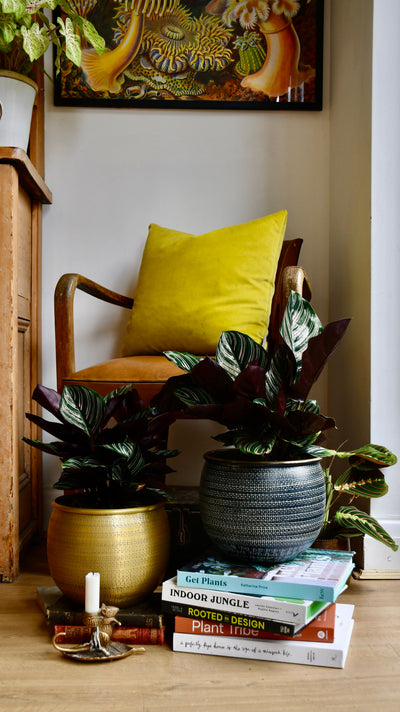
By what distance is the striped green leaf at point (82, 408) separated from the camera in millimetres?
1084

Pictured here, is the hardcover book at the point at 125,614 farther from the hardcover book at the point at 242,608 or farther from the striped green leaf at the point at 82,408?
the striped green leaf at the point at 82,408

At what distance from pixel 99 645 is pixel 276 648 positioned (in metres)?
0.28

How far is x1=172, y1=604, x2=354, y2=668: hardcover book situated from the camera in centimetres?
96

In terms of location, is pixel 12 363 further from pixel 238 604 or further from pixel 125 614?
pixel 238 604

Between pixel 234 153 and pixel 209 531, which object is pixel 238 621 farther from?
pixel 234 153

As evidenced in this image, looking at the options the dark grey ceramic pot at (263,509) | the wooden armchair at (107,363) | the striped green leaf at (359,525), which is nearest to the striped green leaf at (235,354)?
the dark grey ceramic pot at (263,509)

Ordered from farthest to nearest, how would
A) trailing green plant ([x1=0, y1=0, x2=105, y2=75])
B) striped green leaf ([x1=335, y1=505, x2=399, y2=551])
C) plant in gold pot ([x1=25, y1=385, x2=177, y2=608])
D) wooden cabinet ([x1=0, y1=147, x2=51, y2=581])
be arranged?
trailing green plant ([x1=0, y1=0, x2=105, y2=75]), wooden cabinet ([x1=0, y1=147, x2=51, y2=581]), striped green leaf ([x1=335, y1=505, x2=399, y2=551]), plant in gold pot ([x1=25, y1=385, x2=177, y2=608])

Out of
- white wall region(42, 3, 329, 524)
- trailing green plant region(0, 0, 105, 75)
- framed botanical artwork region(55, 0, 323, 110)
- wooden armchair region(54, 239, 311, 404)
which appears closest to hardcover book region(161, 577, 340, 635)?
wooden armchair region(54, 239, 311, 404)

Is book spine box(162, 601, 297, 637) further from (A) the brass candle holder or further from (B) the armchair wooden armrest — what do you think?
(B) the armchair wooden armrest

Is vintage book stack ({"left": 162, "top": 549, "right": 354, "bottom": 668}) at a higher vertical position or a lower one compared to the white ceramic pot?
lower

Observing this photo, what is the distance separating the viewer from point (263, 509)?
105cm

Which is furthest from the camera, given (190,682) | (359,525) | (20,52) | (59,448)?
(20,52)

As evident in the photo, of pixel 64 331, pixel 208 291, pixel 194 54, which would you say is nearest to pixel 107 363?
pixel 64 331

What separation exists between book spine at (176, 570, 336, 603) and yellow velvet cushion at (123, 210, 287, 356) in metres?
0.76
